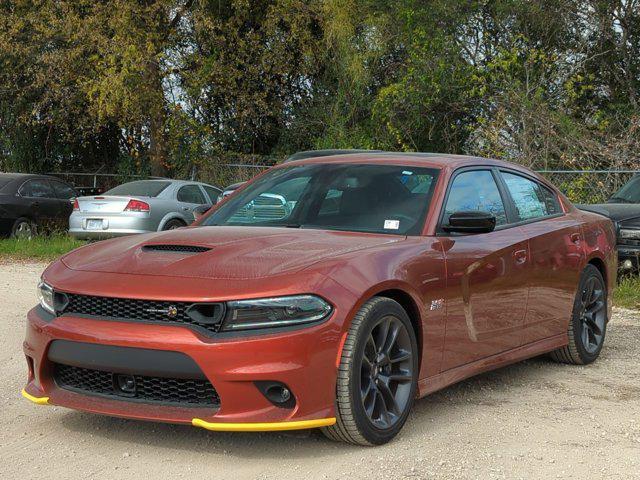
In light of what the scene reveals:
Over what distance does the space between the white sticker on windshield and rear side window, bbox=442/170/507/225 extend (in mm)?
335

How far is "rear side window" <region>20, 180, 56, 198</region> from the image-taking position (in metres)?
19.9

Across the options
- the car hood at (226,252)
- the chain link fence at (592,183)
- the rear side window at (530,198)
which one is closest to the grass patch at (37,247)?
the chain link fence at (592,183)

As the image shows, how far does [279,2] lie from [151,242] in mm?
21528

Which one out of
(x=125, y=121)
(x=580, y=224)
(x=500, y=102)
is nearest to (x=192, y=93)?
(x=125, y=121)

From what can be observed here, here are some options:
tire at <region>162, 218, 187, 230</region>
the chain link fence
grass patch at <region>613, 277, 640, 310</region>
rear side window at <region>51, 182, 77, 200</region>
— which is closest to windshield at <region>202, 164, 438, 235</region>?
grass patch at <region>613, 277, 640, 310</region>

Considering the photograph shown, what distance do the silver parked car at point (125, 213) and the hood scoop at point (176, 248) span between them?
492 inches

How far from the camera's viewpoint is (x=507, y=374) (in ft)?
23.8

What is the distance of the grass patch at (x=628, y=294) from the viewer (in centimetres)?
1107

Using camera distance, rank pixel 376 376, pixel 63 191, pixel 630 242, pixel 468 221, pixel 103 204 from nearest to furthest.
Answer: pixel 376 376
pixel 468 221
pixel 630 242
pixel 103 204
pixel 63 191

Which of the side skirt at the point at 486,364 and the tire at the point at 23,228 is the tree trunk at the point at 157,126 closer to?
the tire at the point at 23,228

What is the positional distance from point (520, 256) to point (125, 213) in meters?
12.9

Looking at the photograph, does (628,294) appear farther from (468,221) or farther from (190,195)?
(190,195)

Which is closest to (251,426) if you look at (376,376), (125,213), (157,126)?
(376,376)

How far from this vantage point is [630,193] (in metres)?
14.6
